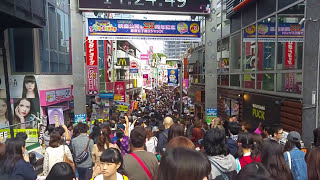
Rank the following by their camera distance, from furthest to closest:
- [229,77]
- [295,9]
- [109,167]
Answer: [229,77]
[295,9]
[109,167]

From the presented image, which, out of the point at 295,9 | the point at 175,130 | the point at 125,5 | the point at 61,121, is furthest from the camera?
the point at 61,121

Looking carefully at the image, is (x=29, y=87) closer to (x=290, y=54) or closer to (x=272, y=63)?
(x=272, y=63)

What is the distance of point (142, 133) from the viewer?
150 inches

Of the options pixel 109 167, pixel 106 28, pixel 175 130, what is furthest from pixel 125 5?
pixel 109 167

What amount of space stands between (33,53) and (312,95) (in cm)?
1323

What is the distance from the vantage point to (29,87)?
13594mm

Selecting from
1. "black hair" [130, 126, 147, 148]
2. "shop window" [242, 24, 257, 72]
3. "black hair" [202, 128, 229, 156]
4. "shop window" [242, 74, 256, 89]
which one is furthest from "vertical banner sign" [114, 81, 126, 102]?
"black hair" [202, 128, 229, 156]

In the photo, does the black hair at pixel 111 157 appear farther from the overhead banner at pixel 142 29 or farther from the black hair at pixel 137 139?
the overhead banner at pixel 142 29

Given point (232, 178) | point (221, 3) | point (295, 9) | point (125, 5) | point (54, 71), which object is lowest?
point (232, 178)

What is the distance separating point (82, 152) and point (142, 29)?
305 inches

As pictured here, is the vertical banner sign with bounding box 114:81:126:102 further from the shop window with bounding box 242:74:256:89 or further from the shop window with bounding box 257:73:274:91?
the shop window with bounding box 257:73:274:91

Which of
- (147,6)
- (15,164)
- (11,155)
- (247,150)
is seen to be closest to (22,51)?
(147,6)

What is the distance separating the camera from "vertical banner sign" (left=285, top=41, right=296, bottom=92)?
896cm

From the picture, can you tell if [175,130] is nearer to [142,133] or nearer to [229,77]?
[142,133]
